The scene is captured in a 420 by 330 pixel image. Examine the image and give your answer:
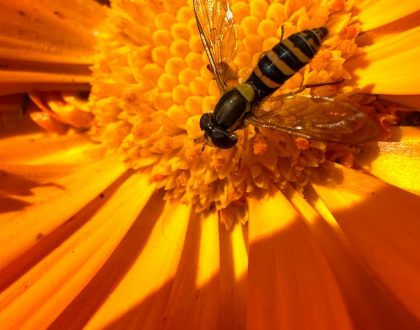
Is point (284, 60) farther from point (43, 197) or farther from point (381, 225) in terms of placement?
point (43, 197)

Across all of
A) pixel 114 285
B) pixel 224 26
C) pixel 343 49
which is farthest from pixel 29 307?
pixel 343 49

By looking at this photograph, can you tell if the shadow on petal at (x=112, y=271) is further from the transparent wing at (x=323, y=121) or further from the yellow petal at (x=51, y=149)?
the transparent wing at (x=323, y=121)

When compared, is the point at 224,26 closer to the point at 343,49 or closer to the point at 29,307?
the point at 343,49

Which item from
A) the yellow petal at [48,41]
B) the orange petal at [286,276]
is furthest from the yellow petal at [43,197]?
the orange petal at [286,276]

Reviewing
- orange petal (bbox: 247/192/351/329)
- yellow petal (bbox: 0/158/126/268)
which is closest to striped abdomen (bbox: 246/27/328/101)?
orange petal (bbox: 247/192/351/329)

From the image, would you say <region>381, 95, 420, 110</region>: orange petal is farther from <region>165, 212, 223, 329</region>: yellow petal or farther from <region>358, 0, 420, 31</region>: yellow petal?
<region>165, 212, 223, 329</region>: yellow petal

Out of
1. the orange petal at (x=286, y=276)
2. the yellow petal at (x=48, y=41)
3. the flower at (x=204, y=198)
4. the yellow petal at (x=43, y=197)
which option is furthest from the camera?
the yellow petal at (x=48, y=41)

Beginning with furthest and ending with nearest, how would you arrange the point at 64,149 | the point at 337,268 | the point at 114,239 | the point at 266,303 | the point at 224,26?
the point at 64,149
the point at 114,239
the point at 224,26
the point at 337,268
the point at 266,303
